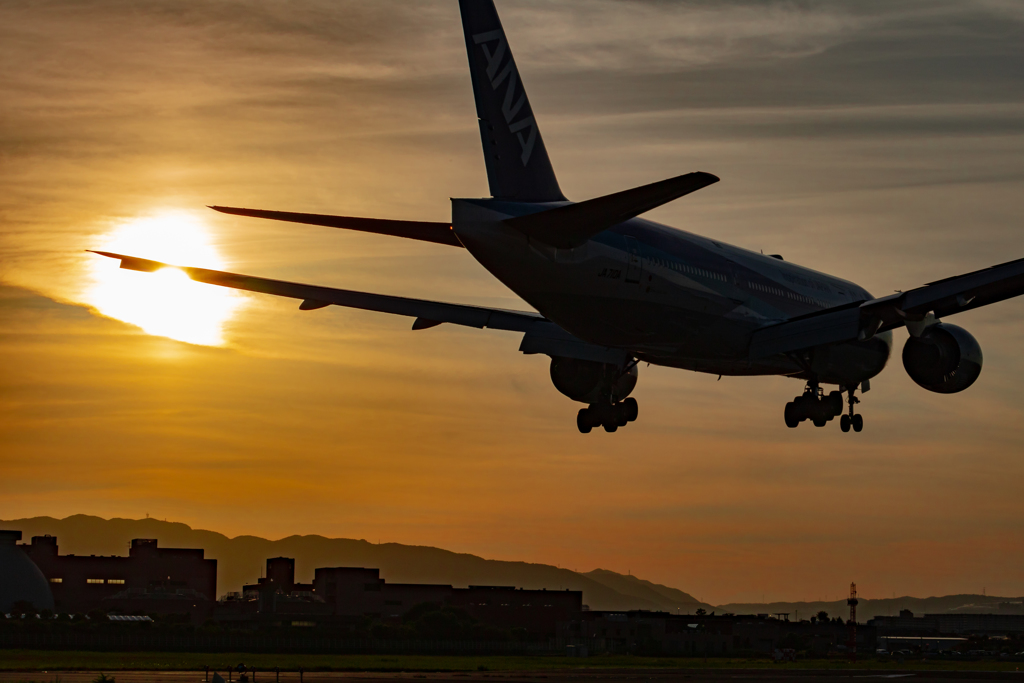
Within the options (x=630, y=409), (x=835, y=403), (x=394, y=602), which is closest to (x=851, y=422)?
(x=835, y=403)

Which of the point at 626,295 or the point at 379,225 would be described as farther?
the point at 626,295

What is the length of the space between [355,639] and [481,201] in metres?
88.8

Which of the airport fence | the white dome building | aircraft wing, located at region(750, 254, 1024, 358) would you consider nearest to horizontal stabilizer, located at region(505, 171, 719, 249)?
aircraft wing, located at region(750, 254, 1024, 358)

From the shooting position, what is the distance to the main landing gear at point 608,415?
3809cm

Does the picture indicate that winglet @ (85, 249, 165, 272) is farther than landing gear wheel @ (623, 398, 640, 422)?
No

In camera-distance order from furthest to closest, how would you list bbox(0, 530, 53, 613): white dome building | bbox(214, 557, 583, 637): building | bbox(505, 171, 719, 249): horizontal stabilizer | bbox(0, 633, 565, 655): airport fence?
1. bbox(0, 530, 53, 613): white dome building
2. bbox(214, 557, 583, 637): building
3. bbox(0, 633, 565, 655): airport fence
4. bbox(505, 171, 719, 249): horizontal stabilizer

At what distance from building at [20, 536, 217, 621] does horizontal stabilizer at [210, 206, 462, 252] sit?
126316 mm

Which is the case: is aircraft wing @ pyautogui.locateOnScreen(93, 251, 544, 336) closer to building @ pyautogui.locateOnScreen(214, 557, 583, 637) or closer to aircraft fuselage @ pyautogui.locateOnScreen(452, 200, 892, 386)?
aircraft fuselage @ pyautogui.locateOnScreen(452, 200, 892, 386)

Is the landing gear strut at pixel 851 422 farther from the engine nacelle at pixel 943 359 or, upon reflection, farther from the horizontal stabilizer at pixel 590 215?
the horizontal stabilizer at pixel 590 215

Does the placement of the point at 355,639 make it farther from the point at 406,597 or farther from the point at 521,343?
the point at 521,343

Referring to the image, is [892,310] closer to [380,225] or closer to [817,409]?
[817,409]

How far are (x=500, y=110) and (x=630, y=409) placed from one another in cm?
1198

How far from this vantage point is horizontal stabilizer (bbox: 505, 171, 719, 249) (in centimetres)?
2412

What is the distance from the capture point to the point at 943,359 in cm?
3606
